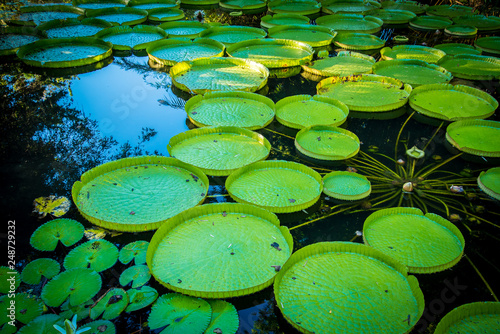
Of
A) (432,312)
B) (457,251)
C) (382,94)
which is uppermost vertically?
(382,94)

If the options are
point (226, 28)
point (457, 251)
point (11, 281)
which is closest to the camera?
point (11, 281)

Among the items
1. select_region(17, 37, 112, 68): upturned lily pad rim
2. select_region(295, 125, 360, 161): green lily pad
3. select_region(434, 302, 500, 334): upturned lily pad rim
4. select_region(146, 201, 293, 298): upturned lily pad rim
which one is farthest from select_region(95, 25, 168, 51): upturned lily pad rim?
select_region(434, 302, 500, 334): upturned lily pad rim

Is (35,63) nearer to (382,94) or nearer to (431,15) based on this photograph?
(382,94)

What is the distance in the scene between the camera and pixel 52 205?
8.54 feet

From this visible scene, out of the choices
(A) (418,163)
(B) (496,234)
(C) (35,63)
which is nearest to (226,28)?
(C) (35,63)

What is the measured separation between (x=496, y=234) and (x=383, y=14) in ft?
19.2

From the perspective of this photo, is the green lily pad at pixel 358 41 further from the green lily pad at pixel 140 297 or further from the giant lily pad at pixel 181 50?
the green lily pad at pixel 140 297

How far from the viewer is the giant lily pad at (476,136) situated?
3307 mm

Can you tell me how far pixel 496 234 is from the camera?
99.7 inches

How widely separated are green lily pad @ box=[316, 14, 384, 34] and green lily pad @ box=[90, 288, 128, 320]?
562 centimetres

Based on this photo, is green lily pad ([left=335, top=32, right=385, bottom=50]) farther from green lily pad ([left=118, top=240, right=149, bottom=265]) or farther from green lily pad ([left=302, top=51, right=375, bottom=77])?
green lily pad ([left=118, top=240, right=149, bottom=265])

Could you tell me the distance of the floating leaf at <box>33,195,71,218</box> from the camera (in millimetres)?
2541

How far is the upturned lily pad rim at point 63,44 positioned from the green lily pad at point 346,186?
3795 mm

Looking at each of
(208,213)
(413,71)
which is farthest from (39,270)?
(413,71)
